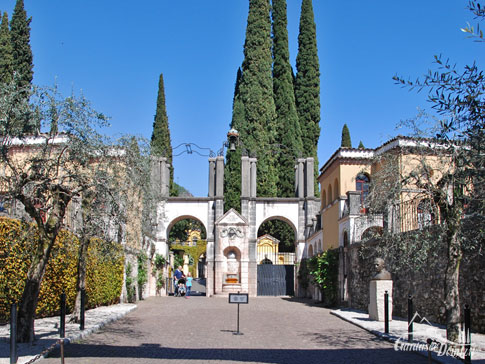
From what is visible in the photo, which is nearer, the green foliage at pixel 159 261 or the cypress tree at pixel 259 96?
the green foliage at pixel 159 261

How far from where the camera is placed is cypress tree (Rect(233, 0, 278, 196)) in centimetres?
4884

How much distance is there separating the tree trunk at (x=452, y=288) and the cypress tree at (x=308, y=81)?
40319 millimetres

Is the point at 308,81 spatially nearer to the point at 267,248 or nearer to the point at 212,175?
the point at 267,248

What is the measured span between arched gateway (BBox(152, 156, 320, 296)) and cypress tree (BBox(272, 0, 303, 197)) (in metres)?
7.65

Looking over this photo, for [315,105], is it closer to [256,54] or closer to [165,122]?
[256,54]

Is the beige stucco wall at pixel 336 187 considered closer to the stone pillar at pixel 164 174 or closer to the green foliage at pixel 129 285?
the green foliage at pixel 129 285

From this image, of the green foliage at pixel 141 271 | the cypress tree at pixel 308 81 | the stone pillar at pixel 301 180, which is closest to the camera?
the green foliage at pixel 141 271

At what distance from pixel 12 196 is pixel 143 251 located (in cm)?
1858

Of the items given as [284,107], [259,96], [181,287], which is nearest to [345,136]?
[284,107]

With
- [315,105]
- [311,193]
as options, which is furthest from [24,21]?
[315,105]

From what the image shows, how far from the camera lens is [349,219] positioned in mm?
25250

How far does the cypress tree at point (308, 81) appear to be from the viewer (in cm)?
5194

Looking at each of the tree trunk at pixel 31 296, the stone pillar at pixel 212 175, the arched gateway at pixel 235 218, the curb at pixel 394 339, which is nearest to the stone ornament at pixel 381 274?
the curb at pixel 394 339

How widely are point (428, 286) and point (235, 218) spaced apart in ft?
74.8
